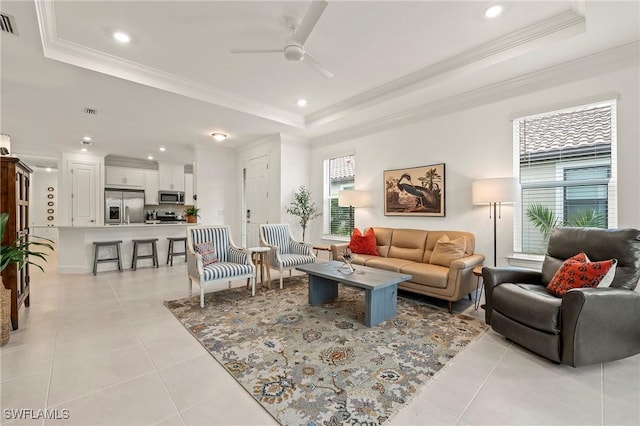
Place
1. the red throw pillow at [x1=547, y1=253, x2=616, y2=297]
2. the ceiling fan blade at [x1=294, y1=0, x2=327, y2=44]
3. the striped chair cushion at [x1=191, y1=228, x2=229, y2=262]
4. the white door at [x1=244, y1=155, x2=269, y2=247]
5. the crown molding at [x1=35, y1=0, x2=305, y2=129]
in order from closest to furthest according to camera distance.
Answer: the ceiling fan blade at [x1=294, y1=0, x2=327, y2=44], the red throw pillow at [x1=547, y1=253, x2=616, y2=297], the crown molding at [x1=35, y1=0, x2=305, y2=129], the striped chair cushion at [x1=191, y1=228, x2=229, y2=262], the white door at [x1=244, y1=155, x2=269, y2=247]

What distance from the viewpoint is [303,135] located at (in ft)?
19.1

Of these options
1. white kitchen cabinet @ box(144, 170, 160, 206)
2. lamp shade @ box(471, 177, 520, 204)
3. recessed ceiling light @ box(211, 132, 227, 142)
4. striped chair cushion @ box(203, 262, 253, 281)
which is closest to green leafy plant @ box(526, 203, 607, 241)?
lamp shade @ box(471, 177, 520, 204)

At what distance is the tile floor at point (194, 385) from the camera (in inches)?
63.7

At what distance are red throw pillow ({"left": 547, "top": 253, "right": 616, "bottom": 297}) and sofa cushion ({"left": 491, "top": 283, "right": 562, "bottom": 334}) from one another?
0.10 m

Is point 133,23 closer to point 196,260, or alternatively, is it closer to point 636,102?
point 196,260

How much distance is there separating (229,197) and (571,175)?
6368 mm

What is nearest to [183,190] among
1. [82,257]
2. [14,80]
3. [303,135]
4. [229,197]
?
[229,197]

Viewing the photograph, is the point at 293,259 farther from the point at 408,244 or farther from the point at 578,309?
the point at 578,309

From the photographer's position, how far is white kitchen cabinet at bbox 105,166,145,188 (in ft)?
24.8

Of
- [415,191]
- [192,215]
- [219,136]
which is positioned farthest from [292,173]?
[415,191]

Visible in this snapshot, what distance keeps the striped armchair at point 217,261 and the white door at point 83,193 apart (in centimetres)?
511

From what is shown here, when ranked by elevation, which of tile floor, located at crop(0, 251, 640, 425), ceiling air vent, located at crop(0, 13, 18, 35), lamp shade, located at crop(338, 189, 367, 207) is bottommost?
tile floor, located at crop(0, 251, 640, 425)

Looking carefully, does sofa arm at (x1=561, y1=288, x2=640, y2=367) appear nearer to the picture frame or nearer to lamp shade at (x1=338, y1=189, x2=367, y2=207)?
the picture frame

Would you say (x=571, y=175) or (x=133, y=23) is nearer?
(x=133, y=23)
